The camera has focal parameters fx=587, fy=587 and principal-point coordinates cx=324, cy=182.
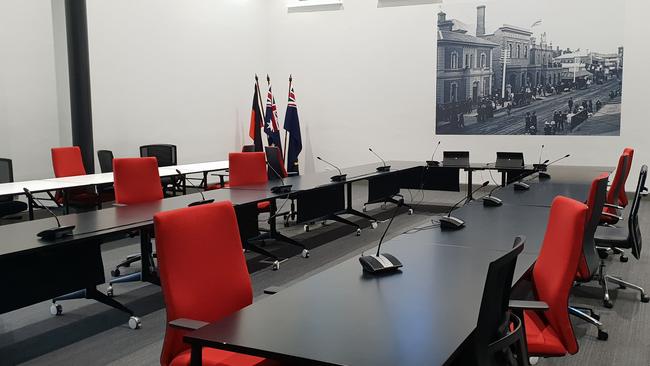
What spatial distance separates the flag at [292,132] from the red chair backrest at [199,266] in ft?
25.9

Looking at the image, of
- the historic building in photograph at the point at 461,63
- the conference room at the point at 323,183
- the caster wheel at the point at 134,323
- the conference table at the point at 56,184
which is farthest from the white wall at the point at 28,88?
the historic building in photograph at the point at 461,63

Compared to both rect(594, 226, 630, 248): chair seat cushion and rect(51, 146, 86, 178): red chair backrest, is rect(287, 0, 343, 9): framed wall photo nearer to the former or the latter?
rect(51, 146, 86, 178): red chair backrest

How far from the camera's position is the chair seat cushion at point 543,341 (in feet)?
7.75

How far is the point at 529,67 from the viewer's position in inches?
371

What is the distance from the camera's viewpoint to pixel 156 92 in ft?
28.8

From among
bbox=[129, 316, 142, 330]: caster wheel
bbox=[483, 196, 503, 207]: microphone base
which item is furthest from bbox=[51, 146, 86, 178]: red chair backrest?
bbox=[483, 196, 503, 207]: microphone base

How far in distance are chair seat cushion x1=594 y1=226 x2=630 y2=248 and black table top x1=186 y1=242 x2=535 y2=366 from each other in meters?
1.89

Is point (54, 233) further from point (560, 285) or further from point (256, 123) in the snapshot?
point (256, 123)

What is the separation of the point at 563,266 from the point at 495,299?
2.70ft

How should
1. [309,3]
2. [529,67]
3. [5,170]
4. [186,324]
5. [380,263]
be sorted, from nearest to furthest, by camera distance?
1. [186,324]
2. [380,263]
3. [5,170]
4. [529,67]
5. [309,3]

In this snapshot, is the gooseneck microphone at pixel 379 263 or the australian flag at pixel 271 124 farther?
the australian flag at pixel 271 124

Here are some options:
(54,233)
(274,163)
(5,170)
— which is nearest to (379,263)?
(54,233)

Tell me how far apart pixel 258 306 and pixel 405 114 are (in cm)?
857

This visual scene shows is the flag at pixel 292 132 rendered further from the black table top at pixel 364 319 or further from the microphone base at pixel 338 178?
the black table top at pixel 364 319
